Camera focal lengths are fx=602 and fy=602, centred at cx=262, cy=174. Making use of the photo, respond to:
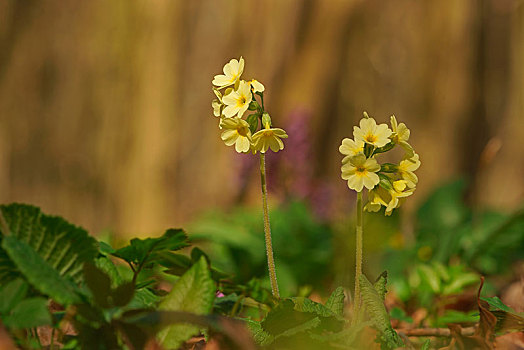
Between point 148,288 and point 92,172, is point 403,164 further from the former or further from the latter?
point 92,172

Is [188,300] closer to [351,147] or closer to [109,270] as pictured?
[109,270]

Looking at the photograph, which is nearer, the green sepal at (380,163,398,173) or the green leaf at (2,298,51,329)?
the green leaf at (2,298,51,329)

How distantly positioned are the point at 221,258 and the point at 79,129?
1702 mm

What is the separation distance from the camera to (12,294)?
732mm

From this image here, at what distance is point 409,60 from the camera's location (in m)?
3.32

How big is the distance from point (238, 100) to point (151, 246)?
25cm

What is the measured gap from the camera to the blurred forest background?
10.9 ft

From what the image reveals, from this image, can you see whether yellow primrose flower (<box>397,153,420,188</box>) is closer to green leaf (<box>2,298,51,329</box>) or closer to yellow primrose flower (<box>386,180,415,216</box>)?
yellow primrose flower (<box>386,180,415,216</box>)

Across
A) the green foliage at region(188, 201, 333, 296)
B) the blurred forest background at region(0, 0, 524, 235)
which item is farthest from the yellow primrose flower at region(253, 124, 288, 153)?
the blurred forest background at region(0, 0, 524, 235)

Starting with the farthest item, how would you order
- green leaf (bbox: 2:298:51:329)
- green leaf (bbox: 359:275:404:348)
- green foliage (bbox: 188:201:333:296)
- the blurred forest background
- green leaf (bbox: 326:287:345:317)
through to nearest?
the blurred forest background
green foliage (bbox: 188:201:333:296)
green leaf (bbox: 326:287:345:317)
green leaf (bbox: 359:275:404:348)
green leaf (bbox: 2:298:51:329)

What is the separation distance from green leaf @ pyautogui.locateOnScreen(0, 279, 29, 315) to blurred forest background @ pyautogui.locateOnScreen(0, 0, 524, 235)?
2.34 meters

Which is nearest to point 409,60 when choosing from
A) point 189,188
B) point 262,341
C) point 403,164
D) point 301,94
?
point 301,94

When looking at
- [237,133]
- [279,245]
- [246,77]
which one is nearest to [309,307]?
[237,133]

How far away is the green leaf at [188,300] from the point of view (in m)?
0.72
